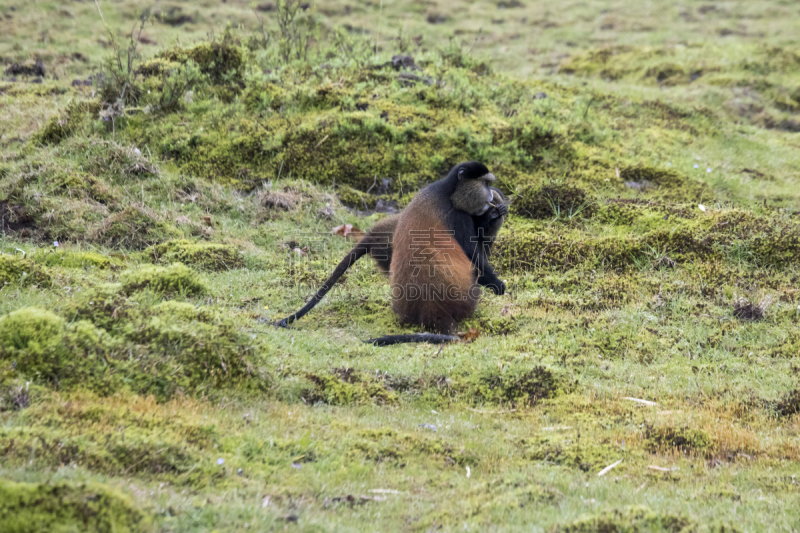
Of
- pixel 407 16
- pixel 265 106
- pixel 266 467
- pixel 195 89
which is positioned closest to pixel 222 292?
pixel 266 467

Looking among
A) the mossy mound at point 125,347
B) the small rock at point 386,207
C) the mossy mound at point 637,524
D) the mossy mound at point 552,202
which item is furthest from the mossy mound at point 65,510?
the mossy mound at point 552,202

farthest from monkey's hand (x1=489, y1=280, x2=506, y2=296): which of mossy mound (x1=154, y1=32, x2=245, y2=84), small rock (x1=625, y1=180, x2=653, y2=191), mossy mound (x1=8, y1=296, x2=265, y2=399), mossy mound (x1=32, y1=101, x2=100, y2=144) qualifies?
mossy mound (x1=32, y1=101, x2=100, y2=144)

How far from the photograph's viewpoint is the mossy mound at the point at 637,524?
139 inches

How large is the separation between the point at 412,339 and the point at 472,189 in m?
2.15

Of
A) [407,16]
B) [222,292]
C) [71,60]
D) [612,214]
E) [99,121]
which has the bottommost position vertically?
[222,292]

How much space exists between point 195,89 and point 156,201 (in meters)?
3.95

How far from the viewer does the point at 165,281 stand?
7.57 m

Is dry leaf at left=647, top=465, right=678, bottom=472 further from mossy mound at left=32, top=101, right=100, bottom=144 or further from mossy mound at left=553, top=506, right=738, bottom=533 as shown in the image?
mossy mound at left=32, top=101, right=100, bottom=144

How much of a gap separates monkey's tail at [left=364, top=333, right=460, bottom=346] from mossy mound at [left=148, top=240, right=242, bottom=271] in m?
3.22

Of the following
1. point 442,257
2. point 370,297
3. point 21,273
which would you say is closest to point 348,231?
point 370,297

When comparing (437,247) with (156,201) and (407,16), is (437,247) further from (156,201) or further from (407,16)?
(407,16)

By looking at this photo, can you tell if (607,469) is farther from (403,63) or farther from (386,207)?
(403,63)

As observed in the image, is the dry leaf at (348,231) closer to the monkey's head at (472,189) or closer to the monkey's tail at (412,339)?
the monkey's head at (472,189)

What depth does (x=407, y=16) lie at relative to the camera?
25.7 meters
